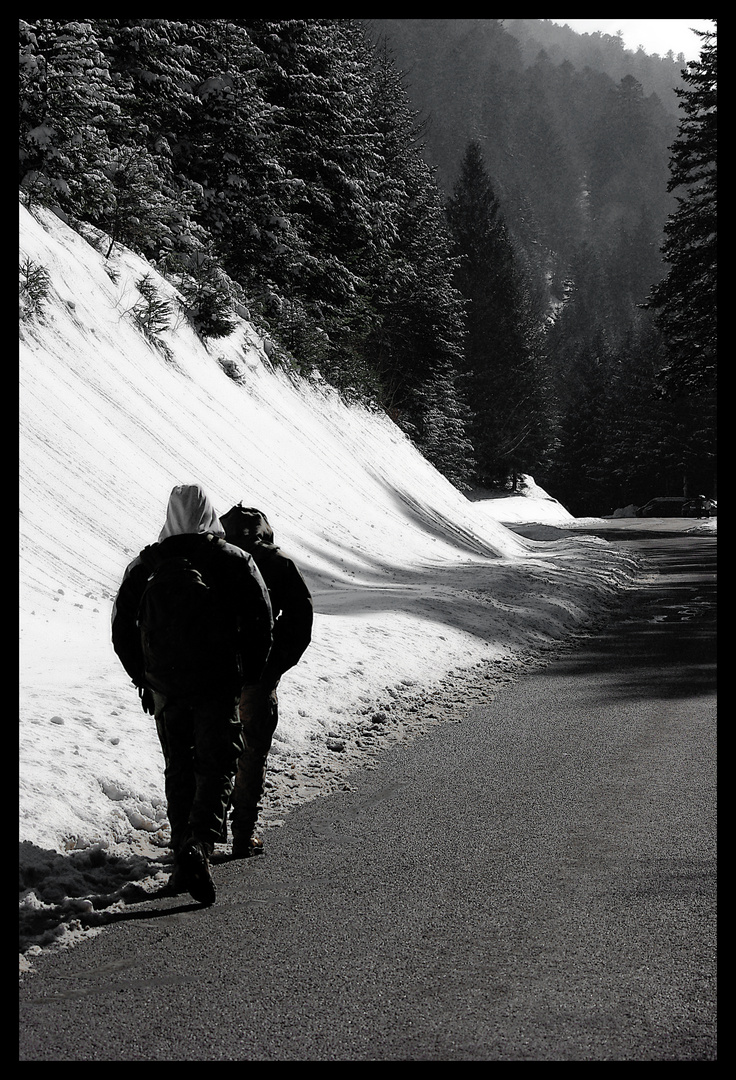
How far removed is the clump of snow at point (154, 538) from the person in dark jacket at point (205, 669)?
433 mm

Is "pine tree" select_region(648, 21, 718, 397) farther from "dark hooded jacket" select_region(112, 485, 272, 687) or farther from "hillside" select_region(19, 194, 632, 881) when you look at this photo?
"dark hooded jacket" select_region(112, 485, 272, 687)

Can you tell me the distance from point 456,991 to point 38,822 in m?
2.36

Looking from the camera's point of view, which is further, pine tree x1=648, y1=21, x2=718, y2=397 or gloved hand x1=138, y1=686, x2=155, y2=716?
pine tree x1=648, y1=21, x2=718, y2=397

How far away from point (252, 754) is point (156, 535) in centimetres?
744

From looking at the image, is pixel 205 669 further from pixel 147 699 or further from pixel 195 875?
pixel 195 875

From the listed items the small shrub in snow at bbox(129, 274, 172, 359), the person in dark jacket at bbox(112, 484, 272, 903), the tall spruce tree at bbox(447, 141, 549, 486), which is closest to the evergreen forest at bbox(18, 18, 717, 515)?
the tall spruce tree at bbox(447, 141, 549, 486)

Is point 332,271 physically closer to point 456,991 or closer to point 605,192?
point 456,991

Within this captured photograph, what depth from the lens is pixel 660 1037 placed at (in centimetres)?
308

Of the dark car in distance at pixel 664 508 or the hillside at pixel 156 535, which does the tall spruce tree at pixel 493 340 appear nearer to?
the dark car in distance at pixel 664 508

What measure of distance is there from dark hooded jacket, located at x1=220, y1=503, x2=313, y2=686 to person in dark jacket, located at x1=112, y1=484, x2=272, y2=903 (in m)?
0.42

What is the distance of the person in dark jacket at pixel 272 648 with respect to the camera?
507 cm

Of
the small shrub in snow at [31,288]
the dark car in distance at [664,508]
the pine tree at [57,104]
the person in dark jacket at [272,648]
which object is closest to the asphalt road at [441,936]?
the person in dark jacket at [272,648]

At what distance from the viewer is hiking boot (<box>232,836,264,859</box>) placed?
16.4 ft
